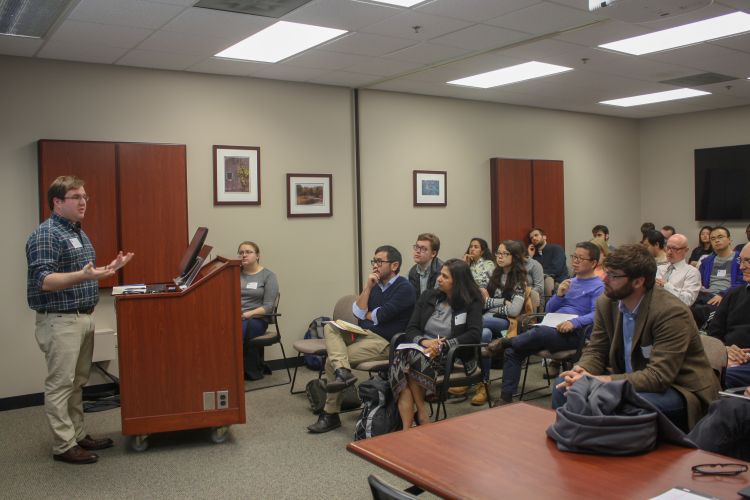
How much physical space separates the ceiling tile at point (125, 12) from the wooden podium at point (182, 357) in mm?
1755

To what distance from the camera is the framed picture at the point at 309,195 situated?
6.87m

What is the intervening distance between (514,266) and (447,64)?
2.02m

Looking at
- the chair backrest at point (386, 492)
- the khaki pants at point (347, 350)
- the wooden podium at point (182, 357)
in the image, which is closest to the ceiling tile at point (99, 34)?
the wooden podium at point (182, 357)

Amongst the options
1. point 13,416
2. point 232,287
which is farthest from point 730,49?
point 13,416

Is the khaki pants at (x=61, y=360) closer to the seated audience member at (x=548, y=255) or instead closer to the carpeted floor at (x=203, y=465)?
the carpeted floor at (x=203, y=465)

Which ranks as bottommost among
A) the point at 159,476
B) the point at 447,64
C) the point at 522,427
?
the point at 159,476

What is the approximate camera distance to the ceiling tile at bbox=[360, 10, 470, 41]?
4789mm

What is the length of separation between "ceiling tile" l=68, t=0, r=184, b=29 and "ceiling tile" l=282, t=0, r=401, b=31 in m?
0.83

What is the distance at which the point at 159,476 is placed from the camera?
3975 mm

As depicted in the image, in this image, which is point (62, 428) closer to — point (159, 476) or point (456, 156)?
point (159, 476)

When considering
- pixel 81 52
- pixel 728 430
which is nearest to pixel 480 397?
pixel 728 430

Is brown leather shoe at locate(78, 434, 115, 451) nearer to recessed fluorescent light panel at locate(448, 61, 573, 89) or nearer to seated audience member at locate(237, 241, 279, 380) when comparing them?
seated audience member at locate(237, 241, 279, 380)

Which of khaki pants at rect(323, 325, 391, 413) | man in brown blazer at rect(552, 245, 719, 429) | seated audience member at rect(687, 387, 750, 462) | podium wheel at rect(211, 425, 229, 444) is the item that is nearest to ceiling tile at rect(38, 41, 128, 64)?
khaki pants at rect(323, 325, 391, 413)

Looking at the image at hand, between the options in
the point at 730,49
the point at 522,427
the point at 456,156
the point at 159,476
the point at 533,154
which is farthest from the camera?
the point at 533,154
